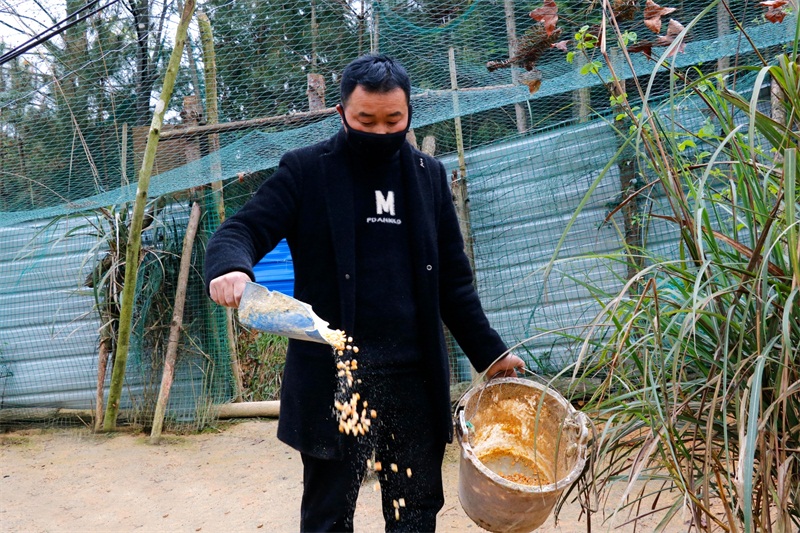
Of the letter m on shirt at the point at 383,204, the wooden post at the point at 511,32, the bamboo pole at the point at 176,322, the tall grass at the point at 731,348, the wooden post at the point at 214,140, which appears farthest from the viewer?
the bamboo pole at the point at 176,322

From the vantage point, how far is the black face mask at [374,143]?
81.2 inches

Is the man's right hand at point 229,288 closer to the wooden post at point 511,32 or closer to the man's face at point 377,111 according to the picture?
the man's face at point 377,111

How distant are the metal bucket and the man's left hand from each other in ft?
0.11

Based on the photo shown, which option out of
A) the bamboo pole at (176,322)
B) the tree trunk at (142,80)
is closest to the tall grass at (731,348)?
the bamboo pole at (176,322)

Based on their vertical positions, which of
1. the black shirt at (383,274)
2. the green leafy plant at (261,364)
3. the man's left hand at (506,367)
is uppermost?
the black shirt at (383,274)

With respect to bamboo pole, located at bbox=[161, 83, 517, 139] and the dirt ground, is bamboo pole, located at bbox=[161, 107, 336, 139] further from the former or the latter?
the dirt ground

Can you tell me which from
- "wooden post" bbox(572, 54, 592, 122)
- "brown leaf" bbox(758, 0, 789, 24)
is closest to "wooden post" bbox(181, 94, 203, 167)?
"wooden post" bbox(572, 54, 592, 122)

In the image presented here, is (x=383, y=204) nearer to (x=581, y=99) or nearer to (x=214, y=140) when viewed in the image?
(x=581, y=99)

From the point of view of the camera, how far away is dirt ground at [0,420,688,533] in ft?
11.0

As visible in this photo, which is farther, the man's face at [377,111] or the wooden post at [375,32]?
the wooden post at [375,32]

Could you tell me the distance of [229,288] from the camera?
5.82ft

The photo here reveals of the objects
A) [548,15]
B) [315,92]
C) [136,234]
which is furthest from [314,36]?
[548,15]

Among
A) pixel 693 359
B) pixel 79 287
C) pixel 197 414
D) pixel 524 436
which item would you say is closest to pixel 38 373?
pixel 79 287

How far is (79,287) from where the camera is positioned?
505 centimetres
